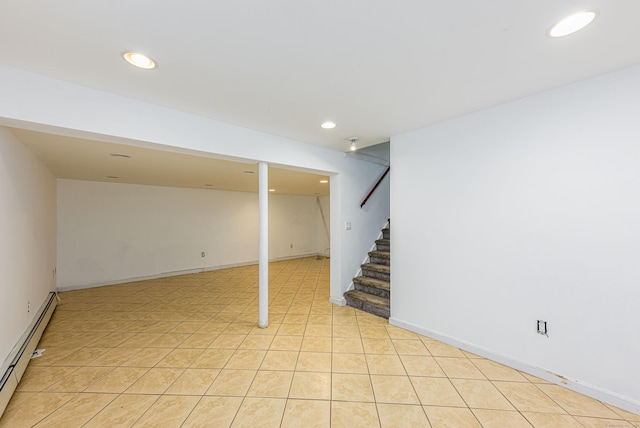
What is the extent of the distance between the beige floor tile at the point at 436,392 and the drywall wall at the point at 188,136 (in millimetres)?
1828

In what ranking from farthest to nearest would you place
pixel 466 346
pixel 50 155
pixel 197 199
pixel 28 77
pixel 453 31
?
pixel 197 199 → pixel 50 155 → pixel 466 346 → pixel 28 77 → pixel 453 31

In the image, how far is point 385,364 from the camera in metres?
2.29

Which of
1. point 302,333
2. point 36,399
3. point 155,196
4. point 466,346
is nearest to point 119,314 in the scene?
point 36,399

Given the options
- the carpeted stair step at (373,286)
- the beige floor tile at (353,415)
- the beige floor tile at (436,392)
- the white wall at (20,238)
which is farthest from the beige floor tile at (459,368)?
the white wall at (20,238)

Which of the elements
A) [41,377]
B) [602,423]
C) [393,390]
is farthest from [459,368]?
[41,377]

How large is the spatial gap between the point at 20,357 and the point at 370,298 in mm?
3619

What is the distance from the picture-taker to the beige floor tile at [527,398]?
5.75 feet

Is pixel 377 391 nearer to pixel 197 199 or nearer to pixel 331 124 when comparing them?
pixel 331 124

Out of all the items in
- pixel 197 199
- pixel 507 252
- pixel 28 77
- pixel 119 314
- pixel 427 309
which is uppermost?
pixel 28 77

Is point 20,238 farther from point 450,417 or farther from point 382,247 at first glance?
point 382,247

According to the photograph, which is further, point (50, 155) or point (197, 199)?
point (197, 199)

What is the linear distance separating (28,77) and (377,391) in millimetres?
3357

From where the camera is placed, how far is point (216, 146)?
2.59 m

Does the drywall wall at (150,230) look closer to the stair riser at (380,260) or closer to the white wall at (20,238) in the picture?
the white wall at (20,238)
